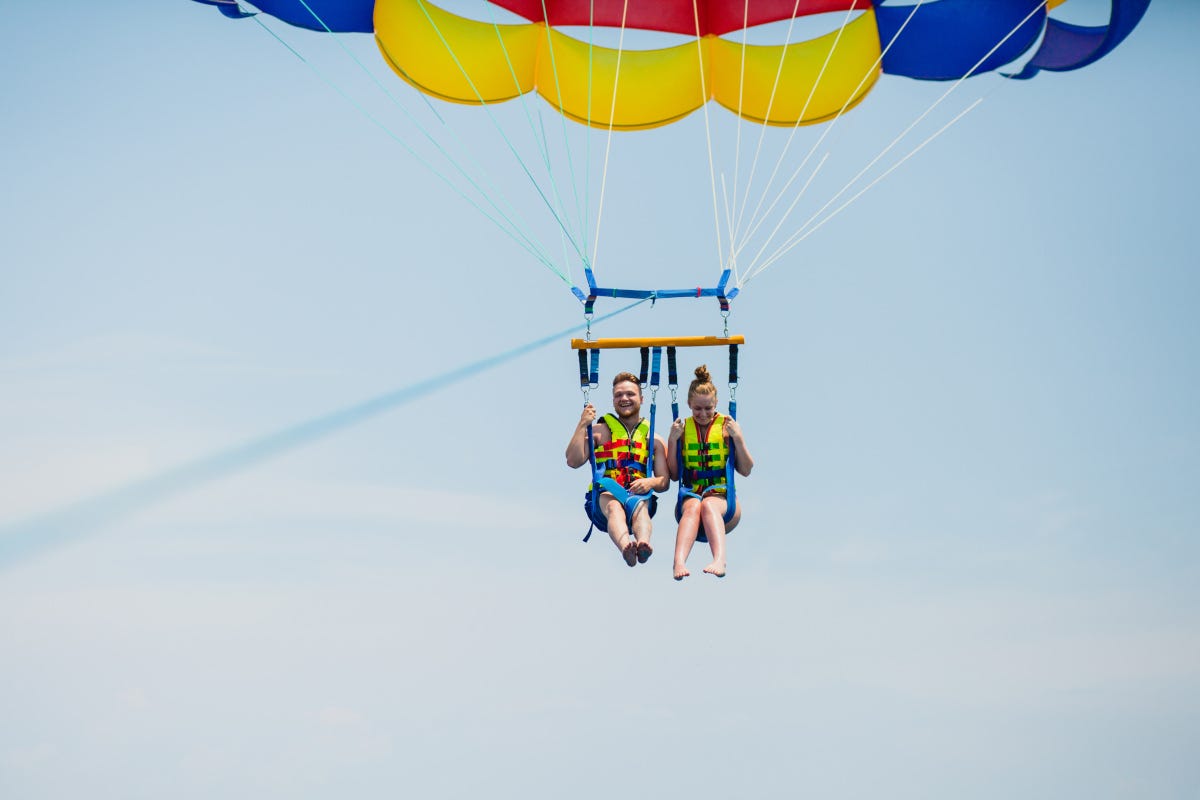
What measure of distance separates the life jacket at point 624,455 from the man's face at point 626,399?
0.33 feet

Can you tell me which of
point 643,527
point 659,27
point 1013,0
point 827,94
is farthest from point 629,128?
point 643,527

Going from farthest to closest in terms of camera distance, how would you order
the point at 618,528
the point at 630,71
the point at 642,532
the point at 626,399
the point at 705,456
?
the point at 630,71
the point at 626,399
the point at 705,456
the point at 618,528
the point at 642,532

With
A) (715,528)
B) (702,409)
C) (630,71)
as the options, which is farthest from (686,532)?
(630,71)

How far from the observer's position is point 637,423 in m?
8.34

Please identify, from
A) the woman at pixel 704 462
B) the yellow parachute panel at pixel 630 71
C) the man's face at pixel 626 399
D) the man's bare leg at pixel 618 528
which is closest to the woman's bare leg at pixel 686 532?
the woman at pixel 704 462

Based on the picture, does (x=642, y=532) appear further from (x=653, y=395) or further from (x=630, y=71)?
(x=630, y=71)

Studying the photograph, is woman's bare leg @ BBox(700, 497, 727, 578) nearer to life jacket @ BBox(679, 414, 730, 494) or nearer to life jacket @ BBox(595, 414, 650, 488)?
life jacket @ BBox(679, 414, 730, 494)

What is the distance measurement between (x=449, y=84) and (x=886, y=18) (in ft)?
9.89

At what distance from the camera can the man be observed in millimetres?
8000

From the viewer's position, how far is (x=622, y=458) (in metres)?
8.20

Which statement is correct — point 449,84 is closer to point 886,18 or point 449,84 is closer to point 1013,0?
point 886,18

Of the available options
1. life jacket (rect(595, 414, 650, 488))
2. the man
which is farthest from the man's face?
life jacket (rect(595, 414, 650, 488))

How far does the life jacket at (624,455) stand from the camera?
8195mm

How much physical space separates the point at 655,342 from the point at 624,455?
27.0 inches
